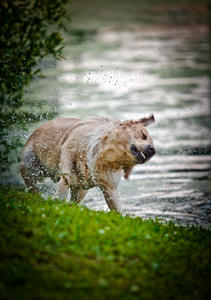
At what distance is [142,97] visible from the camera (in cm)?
1756

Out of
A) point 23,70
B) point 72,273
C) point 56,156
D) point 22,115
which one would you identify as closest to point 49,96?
point 22,115

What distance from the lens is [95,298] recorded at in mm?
3217

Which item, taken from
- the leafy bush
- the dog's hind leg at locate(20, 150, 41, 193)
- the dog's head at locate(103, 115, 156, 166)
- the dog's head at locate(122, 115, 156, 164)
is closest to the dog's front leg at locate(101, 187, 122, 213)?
the dog's head at locate(103, 115, 156, 166)

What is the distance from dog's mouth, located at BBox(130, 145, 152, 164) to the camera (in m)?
4.96

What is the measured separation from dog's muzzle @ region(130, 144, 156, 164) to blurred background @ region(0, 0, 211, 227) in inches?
80.6

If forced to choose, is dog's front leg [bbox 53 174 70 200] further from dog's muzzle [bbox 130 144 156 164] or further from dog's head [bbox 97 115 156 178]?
dog's muzzle [bbox 130 144 156 164]

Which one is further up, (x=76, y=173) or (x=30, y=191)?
(x=76, y=173)

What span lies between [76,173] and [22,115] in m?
3.13

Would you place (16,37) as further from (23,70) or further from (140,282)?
(140,282)

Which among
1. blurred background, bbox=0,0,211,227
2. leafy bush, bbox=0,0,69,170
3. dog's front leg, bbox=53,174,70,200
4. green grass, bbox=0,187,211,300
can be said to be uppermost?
leafy bush, bbox=0,0,69,170

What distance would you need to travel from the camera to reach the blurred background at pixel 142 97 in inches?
318

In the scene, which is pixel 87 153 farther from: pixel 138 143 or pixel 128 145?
pixel 138 143

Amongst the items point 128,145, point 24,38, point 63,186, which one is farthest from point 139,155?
point 24,38

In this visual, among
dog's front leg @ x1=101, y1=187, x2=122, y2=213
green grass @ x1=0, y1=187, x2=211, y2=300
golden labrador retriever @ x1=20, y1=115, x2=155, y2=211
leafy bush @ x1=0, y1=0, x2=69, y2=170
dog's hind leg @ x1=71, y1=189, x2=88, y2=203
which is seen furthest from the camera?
leafy bush @ x1=0, y1=0, x2=69, y2=170
